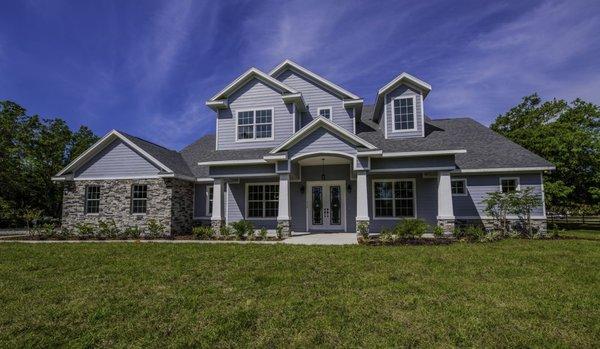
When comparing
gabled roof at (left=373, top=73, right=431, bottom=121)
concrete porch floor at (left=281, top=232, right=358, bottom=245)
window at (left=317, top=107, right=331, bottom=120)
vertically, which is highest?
gabled roof at (left=373, top=73, right=431, bottom=121)

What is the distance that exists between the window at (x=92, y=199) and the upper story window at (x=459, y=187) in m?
17.9

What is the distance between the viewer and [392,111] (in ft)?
50.0

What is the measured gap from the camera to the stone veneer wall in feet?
51.0

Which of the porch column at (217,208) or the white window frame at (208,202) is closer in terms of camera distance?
the porch column at (217,208)

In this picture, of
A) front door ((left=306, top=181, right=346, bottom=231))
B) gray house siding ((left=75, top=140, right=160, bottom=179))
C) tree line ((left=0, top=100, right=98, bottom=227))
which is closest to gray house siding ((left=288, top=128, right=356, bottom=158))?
front door ((left=306, top=181, right=346, bottom=231))

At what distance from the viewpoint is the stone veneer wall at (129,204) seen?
15.5m

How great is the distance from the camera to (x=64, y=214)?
651 inches

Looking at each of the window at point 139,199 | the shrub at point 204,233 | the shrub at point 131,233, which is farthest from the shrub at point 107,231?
the shrub at point 204,233

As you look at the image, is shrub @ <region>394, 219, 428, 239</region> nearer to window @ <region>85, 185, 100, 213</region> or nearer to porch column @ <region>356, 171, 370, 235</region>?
porch column @ <region>356, 171, 370, 235</region>

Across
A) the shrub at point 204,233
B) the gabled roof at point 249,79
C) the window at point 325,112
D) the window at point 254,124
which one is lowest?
the shrub at point 204,233

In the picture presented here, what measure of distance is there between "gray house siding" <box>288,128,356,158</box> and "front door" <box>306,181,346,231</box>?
263cm

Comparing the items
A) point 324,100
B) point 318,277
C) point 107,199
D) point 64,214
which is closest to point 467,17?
point 324,100

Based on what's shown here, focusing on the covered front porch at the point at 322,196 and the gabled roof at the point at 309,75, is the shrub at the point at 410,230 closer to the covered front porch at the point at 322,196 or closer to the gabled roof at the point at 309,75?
the covered front porch at the point at 322,196

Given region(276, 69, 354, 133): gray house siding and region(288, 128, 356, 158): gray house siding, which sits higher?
region(276, 69, 354, 133): gray house siding
